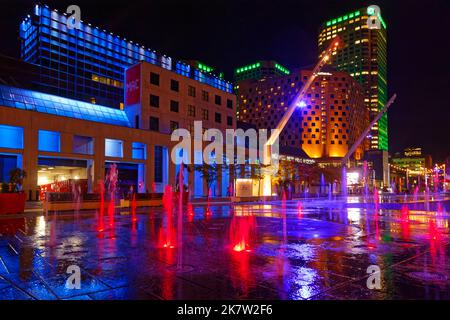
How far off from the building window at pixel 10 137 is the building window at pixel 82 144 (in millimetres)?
6238

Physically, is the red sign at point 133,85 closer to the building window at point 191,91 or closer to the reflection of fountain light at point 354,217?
the building window at point 191,91

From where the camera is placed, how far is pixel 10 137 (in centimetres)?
3716

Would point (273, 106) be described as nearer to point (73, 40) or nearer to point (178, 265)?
point (73, 40)

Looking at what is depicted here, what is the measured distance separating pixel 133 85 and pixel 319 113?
10767 centimetres

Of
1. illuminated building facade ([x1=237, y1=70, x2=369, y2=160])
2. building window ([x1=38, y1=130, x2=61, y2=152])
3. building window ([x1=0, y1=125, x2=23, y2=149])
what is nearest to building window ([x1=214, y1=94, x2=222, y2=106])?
building window ([x1=38, y1=130, x2=61, y2=152])

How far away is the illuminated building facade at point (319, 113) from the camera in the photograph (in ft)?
461

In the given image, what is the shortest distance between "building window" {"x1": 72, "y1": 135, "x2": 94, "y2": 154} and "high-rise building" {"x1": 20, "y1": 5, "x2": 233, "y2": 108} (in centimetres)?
2027

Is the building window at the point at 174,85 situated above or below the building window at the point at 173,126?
above

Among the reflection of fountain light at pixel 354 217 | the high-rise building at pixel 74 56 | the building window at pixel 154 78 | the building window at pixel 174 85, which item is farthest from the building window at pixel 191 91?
the reflection of fountain light at pixel 354 217

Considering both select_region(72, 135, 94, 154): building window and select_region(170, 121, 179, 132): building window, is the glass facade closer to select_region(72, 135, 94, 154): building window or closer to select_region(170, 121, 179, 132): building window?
select_region(72, 135, 94, 154): building window

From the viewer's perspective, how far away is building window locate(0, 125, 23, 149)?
120 ft

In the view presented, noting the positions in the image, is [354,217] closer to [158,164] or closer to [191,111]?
[158,164]

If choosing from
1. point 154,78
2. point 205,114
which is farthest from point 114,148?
point 205,114

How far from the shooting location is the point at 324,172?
75.6 meters
